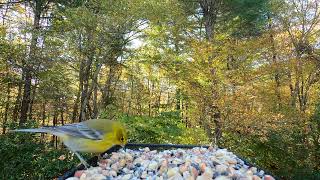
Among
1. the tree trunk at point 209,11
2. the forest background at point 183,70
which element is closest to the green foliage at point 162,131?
the forest background at point 183,70

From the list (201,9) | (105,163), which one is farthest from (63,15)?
(105,163)

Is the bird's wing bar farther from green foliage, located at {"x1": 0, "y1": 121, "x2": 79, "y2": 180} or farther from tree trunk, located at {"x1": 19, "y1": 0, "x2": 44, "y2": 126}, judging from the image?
tree trunk, located at {"x1": 19, "y1": 0, "x2": 44, "y2": 126}

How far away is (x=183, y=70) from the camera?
8.84 m

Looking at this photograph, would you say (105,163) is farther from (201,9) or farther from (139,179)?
(201,9)

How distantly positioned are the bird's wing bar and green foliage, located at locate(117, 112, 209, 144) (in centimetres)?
425

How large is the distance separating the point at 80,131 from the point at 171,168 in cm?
46

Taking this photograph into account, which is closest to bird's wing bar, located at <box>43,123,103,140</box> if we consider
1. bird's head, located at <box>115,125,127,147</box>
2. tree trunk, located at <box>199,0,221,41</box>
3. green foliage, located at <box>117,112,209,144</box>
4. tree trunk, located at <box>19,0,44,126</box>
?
bird's head, located at <box>115,125,127,147</box>

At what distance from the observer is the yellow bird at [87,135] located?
1553 millimetres

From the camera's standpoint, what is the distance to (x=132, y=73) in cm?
1387

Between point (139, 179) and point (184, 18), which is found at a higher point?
point (184, 18)

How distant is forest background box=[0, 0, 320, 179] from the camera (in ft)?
22.0

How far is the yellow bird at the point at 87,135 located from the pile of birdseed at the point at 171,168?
0.10 meters

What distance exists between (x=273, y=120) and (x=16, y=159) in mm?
5208

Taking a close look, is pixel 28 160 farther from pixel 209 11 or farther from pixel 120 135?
pixel 209 11
